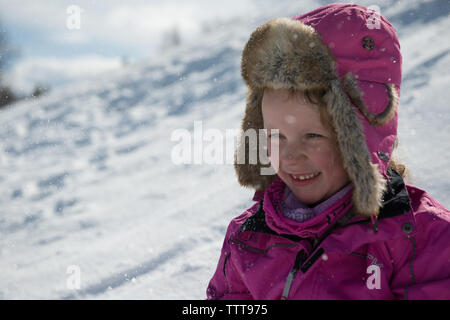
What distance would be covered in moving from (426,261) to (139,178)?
4089mm

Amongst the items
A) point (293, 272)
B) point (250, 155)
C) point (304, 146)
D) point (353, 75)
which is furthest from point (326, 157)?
point (250, 155)

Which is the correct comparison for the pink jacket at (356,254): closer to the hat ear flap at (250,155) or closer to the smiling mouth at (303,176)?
the smiling mouth at (303,176)

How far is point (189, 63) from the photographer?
10.2 meters

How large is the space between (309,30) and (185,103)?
6842 mm

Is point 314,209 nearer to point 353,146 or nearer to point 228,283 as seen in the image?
point 353,146

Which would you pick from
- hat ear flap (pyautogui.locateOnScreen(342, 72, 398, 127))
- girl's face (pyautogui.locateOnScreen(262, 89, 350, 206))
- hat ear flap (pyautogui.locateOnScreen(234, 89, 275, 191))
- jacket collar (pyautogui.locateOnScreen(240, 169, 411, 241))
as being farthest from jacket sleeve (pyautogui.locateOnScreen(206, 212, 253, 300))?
hat ear flap (pyautogui.locateOnScreen(342, 72, 398, 127))

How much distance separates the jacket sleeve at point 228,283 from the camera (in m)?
1.54

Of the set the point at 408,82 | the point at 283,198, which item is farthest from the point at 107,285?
the point at 408,82

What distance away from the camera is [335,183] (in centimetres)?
148

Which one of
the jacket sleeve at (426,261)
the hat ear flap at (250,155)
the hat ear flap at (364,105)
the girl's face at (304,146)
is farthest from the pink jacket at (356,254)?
the hat ear flap at (250,155)

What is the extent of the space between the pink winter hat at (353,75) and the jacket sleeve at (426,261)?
172 mm

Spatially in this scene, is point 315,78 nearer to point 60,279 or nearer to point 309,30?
point 309,30

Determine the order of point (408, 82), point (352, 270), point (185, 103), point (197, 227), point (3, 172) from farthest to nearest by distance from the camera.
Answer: point (185, 103), point (3, 172), point (408, 82), point (197, 227), point (352, 270)

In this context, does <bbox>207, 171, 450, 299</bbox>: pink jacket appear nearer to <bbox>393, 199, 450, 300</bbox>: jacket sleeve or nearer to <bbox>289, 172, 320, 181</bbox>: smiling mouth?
<bbox>393, 199, 450, 300</bbox>: jacket sleeve
